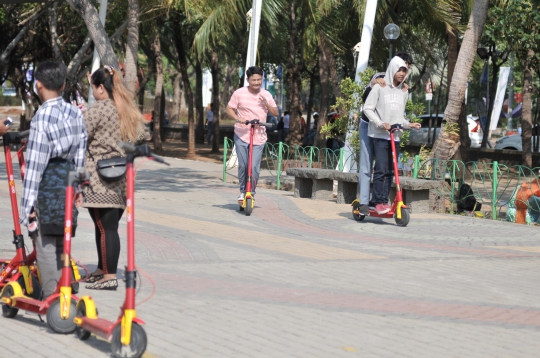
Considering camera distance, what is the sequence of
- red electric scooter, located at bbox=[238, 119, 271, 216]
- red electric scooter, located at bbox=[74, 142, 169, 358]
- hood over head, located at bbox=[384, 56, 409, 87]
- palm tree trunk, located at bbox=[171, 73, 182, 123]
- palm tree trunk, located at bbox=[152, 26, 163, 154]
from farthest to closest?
1. palm tree trunk, located at bbox=[171, 73, 182, 123]
2. palm tree trunk, located at bbox=[152, 26, 163, 154]
3. red electric scooter, located at bbox=[238, 119, 271, 216]
4. hood over head, located at bbox=[384, 56, 409, 87]
5. red electric scooter, located at bbox=[74, 142, 169, 358]

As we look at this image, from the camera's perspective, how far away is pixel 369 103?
10.8m

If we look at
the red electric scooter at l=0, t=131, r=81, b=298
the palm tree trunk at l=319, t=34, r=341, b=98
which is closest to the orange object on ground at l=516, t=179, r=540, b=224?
the red electric scooter at l=0, t=131, r=81, b=298

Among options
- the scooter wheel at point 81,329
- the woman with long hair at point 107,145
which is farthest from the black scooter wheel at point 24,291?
the woman with long hair at point 107,145

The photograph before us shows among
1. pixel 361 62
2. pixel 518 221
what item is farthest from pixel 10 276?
pixel 361 62

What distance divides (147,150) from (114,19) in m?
25.7

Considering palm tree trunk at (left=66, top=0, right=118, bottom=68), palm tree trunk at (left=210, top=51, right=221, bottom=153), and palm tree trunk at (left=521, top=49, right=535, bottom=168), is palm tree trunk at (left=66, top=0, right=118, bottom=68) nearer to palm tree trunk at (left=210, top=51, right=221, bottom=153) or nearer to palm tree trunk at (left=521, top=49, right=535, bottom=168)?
palm tree trunk at (left=521, top=49, right=535, bottom=168)

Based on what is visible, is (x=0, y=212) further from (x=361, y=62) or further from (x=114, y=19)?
(x=114, y=19)

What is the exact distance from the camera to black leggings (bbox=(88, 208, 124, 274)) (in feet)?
22.0

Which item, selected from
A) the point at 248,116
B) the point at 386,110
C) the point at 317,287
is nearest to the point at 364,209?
the point at 386,110

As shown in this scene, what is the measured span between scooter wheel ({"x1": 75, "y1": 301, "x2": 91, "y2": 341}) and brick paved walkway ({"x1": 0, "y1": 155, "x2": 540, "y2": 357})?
5 centimetres

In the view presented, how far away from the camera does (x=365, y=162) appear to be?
11219 mm

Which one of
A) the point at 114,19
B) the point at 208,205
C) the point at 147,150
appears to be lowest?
the point at 208,205

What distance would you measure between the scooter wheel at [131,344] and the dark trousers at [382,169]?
21.2 ft

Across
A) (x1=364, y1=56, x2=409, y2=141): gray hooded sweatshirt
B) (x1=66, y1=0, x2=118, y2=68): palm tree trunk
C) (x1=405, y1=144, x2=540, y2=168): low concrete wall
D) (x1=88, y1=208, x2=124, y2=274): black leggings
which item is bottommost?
(x1=405, y1=144, x2=540, y2=168): low concrete wall
